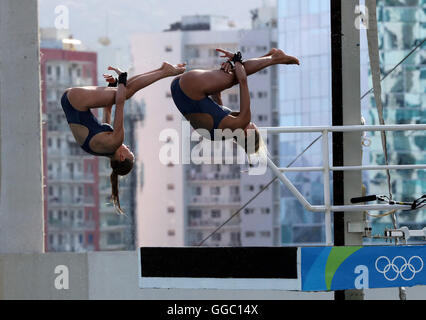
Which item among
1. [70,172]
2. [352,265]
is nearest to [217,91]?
[352,265]

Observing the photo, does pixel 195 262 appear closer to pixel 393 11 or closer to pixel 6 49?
pixel 6 49

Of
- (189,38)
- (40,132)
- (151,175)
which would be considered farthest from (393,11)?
(40,132)

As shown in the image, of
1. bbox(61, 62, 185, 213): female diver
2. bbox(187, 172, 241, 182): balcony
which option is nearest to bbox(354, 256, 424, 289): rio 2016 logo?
bbox(61, 62, 185, 213): female diver

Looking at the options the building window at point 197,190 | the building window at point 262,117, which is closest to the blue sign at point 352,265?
the building window at point 262,117

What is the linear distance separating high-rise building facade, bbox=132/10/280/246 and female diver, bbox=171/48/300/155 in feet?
294

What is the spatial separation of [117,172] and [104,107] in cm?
50

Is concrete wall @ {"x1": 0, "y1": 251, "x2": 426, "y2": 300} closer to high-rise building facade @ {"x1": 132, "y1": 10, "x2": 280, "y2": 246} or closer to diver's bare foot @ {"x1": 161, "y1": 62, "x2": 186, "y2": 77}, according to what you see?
diver's bare foot @ {"x1": 161, "y1": 62, "x2": 186, "y2": 77}

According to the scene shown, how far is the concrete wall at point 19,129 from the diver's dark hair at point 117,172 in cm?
132

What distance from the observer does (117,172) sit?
7613 millimetres

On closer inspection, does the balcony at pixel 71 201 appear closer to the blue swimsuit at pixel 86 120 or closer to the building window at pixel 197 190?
the building window at pixel 197 190

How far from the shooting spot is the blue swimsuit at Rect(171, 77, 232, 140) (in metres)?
7.25

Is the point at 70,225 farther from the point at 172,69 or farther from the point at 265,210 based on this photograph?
the point at 172,69
